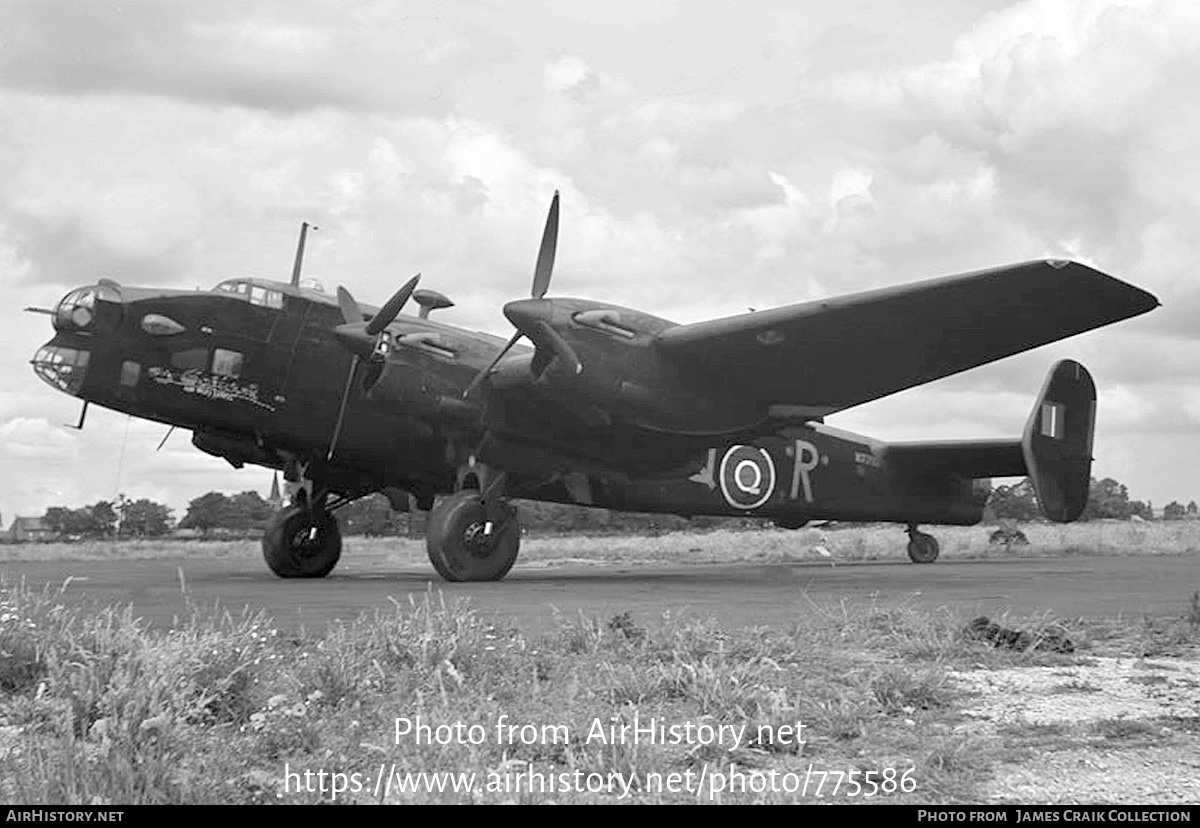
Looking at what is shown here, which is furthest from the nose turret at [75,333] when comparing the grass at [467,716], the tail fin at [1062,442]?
the tail fin at [1062,442]

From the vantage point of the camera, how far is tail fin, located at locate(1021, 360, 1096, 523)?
23.8m

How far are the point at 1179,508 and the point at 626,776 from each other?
4217 inches

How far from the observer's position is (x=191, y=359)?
57.1 feet

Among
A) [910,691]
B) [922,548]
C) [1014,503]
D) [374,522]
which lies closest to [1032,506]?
[1014,503]

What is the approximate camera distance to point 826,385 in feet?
55.6

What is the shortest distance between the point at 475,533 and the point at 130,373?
525cm

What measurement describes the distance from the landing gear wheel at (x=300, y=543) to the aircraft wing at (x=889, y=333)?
23.9 feet

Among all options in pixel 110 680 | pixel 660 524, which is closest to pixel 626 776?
pixel 110 680

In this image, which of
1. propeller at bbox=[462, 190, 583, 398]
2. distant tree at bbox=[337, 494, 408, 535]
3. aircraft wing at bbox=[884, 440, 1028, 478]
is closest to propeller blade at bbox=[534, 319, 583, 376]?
propeller at bbox=[462, 190, 583, 398]

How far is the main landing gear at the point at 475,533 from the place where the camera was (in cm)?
1658

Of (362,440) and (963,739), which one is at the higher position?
(362,440)

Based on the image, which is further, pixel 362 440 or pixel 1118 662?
pixel 362 440

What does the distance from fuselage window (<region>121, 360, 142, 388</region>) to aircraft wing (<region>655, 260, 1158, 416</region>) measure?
7.20 meters
